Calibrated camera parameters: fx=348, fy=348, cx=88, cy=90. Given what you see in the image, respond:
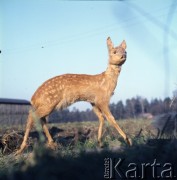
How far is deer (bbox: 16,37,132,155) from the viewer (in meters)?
7.84

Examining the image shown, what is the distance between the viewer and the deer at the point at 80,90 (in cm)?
784

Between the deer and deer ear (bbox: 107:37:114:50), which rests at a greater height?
deer ear (bbox: 107:37:114:50)

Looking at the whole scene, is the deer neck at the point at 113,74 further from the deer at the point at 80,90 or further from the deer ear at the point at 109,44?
the deer ear at the point at 109,44

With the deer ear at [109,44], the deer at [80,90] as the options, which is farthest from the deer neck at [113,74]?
the deer ear at [109,44]

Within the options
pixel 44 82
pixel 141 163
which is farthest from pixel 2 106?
pixel 141 163

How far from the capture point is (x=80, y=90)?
7895mm

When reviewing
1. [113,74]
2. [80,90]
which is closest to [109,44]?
[113,74]

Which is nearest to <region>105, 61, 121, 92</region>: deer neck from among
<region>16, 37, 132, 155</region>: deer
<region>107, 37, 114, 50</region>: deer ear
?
<region>16, 37, 132, 155</region>: deer

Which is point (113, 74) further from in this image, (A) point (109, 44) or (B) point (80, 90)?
(B) point (80, 90)

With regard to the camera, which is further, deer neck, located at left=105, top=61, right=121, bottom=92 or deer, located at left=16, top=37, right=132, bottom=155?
deer neck, located at left=105, top=61, right=121, bottom=92

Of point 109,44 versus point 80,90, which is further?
point 109,44

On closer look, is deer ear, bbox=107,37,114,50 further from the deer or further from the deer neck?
the deer neck

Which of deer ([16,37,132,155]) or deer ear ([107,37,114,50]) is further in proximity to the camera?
deer ear ([107,37,114,50])

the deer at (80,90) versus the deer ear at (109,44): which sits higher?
the deer ear at (109,44)
